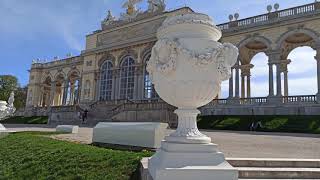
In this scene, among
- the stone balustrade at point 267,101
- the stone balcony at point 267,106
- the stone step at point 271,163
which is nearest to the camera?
the stone step at point 271,163

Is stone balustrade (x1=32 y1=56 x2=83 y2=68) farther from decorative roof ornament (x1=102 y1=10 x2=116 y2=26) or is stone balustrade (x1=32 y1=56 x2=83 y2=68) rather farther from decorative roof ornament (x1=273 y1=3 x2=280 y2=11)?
decorative roof ornament (x1=273 y1=3 x2=280 y2=11)

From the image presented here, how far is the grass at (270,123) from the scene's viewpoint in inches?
809

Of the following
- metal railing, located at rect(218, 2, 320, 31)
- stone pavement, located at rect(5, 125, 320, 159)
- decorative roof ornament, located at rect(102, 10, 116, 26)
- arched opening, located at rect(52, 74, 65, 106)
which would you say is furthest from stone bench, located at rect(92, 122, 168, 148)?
arched opening, located at rect(52, 74, 65, 106)

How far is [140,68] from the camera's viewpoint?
131 ft

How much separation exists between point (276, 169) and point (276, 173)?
0.11m

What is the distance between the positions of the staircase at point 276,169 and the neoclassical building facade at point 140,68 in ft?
68.2

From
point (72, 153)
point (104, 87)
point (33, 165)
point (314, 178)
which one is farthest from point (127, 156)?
point (104, 87)

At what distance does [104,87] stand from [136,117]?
1444 centimetres

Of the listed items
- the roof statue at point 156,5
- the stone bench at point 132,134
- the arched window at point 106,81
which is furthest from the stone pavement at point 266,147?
the arched window at point 106,81

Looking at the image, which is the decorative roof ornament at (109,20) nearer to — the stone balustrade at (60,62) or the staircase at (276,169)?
the stone balustrade at (60,62)

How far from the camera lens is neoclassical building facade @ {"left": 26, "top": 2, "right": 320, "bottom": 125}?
2762 centimetres

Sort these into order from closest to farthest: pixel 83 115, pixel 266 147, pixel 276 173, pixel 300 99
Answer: pixel 276 173 → pixel 266 147 → pixel 300 99 → pixel 83 115

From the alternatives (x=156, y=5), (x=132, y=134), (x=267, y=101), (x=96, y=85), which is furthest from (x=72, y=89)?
(x=132, y=134)

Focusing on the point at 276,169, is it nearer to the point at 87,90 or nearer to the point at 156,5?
the point at 156,5
